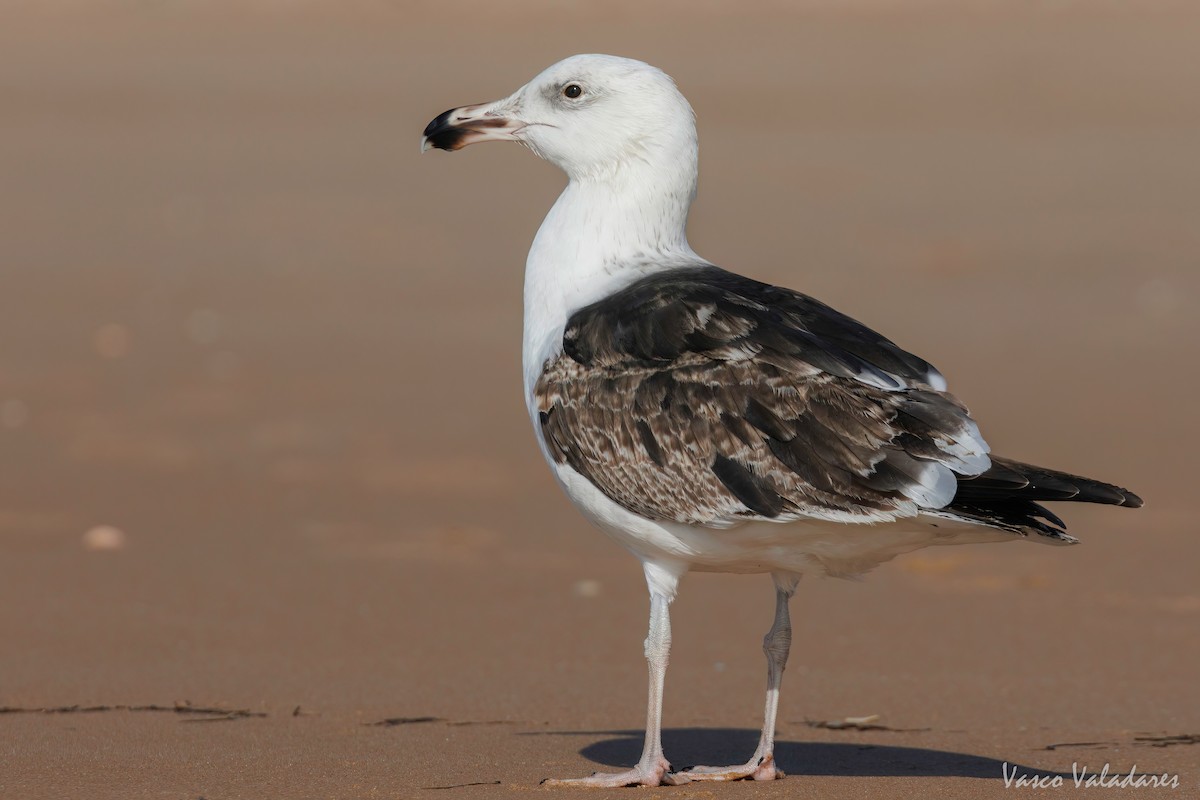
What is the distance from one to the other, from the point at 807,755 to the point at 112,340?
28.4 feet

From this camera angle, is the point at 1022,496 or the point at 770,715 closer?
the point at 1022,496

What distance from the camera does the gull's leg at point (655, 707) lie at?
5648mm

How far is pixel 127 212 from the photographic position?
60.6ft

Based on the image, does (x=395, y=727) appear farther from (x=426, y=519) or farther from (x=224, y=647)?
(x=426, y=519)

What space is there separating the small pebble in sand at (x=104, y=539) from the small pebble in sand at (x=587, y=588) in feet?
7.79

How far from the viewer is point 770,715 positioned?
596 centimetres

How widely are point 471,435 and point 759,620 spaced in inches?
142

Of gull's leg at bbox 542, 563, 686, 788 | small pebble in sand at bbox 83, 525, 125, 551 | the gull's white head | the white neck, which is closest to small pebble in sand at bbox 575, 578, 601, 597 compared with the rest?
small pebble in sand at bbox 83, 525, 125, 551

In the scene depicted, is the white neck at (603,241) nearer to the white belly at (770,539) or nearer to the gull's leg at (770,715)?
the white belly at (770,539)

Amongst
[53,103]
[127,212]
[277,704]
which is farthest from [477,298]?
[53,103]

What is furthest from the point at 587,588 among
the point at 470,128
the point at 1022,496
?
the point at 1022,496

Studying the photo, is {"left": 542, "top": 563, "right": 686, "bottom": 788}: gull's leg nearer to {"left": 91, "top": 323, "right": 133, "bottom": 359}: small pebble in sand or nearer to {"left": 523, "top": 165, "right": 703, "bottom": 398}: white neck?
{"left": 523, "top": 165, "right": 703, "bottom": 398}: white neck

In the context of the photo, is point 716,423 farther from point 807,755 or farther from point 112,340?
point 112,340

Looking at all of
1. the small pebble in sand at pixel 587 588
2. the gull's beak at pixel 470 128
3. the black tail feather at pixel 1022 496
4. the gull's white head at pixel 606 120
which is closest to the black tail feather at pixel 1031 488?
the black tail feather at pixel 1022 496
